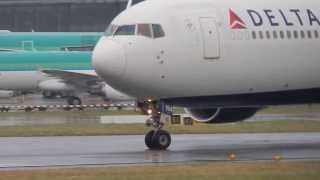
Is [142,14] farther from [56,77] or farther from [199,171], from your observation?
[56,77]

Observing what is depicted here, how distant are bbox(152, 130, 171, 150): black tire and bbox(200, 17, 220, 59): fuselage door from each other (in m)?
2.04

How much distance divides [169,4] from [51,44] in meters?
62.4

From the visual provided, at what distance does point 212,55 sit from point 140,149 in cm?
278

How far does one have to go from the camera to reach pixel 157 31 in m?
23.8

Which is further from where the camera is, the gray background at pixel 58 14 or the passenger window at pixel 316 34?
the gray background at pixel 58 14

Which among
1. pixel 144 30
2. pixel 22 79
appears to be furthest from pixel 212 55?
pixel 22 79

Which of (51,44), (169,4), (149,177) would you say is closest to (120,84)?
(169,4)

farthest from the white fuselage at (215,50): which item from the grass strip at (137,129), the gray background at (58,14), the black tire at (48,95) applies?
the gray background at (58,14)

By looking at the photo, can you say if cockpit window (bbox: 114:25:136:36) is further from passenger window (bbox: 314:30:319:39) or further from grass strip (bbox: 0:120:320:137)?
grass strip (bbox: 0:120:320:137)

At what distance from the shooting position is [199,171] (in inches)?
702

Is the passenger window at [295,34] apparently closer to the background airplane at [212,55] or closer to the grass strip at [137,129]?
the background airplane at [212,55]

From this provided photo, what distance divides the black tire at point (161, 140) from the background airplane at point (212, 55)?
0.02m

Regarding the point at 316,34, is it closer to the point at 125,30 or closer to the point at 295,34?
the point at 295,34

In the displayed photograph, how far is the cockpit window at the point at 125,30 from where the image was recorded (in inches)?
936
